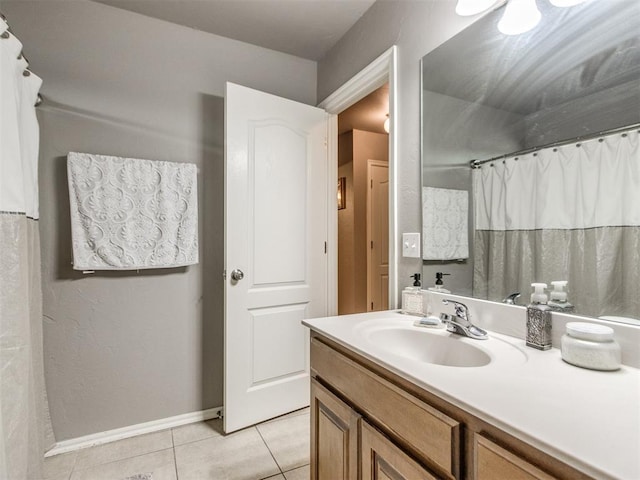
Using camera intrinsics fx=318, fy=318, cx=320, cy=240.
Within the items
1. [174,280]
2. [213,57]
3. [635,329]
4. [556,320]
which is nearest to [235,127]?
[213,57]

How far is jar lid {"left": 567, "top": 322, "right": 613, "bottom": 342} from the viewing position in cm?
76

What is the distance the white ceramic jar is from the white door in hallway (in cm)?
297

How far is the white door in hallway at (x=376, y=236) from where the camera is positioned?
379 cm

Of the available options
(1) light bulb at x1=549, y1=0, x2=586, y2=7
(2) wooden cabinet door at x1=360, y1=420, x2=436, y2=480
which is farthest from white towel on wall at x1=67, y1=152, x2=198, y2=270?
(1) light bulb at x1=549, y1=0, x2=586, y2=7

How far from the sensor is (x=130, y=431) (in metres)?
1.85

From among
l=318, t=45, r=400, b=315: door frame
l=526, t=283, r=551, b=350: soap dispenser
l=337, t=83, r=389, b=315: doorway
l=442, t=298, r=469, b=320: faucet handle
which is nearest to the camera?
l=526, t=283, r=551, b=350: soap dispenser

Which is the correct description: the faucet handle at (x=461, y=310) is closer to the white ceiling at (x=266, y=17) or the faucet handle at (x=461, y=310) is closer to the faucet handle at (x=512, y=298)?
the faucet handle at (x=512, y=298)

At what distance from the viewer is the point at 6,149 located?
3.73ft

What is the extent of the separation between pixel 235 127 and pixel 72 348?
5.03 ft

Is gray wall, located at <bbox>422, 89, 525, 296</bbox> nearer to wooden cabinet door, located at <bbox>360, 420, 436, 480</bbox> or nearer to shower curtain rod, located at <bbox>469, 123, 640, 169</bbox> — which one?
shower curtain rod, located at <bbox>469, 123, 640, 169</bbox>

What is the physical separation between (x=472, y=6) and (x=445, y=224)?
82 centimetres

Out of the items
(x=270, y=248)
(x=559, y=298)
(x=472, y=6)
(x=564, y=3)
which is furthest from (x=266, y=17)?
(x=559, y=298)

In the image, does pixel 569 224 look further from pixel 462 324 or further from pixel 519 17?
pixel 519 17

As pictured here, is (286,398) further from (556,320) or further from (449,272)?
(556,320)
